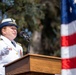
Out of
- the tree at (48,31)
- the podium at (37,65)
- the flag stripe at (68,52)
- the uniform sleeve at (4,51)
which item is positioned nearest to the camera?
the flag stripe at (68,52)

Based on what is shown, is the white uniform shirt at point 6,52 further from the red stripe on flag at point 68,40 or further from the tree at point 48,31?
the tree at point 48,31

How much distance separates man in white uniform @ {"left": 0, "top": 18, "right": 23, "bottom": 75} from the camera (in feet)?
15.7

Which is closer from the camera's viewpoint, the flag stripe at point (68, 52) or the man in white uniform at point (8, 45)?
the flag stripe at point (68, 52)

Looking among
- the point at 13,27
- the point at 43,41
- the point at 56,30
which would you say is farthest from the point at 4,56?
the point at 43,41

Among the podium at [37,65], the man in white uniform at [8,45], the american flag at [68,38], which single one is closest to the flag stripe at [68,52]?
the american flag at [68,38]

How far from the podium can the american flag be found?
55 cm

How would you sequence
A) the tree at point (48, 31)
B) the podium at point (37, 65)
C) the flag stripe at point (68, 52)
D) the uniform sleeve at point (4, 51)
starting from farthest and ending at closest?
the tree at point (48, 31)
the uniform sleeve at point (4, 51)
the podium at point (37, 65)
the flag stripe at point (68, 52)

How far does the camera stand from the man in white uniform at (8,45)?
15.7ft

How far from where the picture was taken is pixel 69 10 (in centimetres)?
357

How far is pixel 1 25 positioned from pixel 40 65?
113 cm

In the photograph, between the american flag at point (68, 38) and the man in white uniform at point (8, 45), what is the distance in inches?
51.7

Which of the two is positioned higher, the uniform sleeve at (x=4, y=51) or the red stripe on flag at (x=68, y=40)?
the red stripe on flag at (x=68, y=40)

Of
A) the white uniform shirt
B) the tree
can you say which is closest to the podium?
the white uniform shirt

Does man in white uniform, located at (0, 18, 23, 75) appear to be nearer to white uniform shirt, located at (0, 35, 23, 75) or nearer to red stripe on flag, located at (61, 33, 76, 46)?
white uniform shirt, located at (0, 35, 23, 75)
